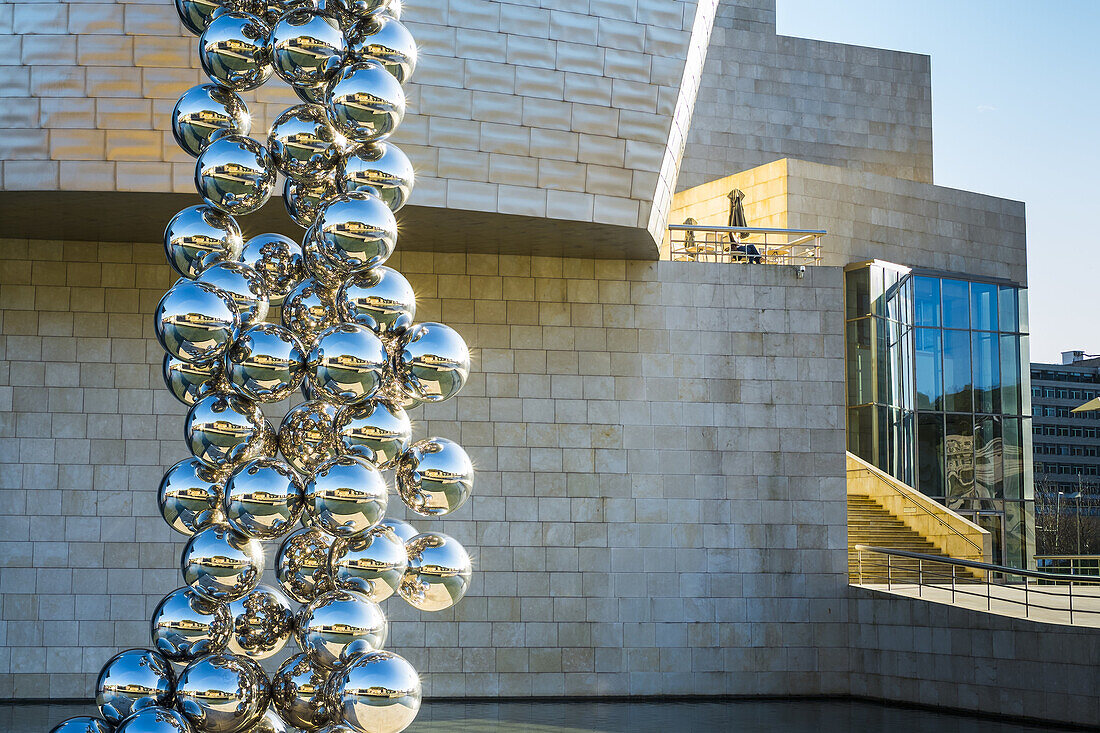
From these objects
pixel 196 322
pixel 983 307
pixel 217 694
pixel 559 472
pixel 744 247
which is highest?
pixel 744 247

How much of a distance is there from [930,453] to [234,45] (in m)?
18.3

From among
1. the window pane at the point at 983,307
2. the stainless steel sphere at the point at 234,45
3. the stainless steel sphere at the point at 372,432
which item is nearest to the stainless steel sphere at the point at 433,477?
the stainless steel sphere at the point at 372,432

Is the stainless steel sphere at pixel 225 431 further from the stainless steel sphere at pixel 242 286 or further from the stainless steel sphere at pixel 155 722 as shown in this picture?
the stainless steel sphere at pixel 155 722

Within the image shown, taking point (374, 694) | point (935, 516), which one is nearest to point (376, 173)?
point (374, 694)

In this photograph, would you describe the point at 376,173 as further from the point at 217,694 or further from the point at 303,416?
the point at 217,694

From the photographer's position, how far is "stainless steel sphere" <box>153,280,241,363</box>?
10.1 ft

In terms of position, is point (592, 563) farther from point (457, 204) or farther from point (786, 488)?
point (457, 204)

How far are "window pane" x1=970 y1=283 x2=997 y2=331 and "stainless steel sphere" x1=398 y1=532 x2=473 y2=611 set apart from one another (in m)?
19.0

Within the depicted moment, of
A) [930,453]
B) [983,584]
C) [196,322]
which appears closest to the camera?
[196,322]

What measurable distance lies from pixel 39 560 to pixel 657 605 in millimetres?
7535

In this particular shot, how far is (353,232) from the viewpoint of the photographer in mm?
3047

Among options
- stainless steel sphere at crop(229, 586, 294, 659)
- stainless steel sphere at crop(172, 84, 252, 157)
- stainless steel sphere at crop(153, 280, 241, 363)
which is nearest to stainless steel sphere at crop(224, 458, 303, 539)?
stainless steel sphere at crop(229, 586, 294, 659)

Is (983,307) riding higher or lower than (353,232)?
higher

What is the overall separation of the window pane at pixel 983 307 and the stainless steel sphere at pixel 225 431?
19.3 metres
